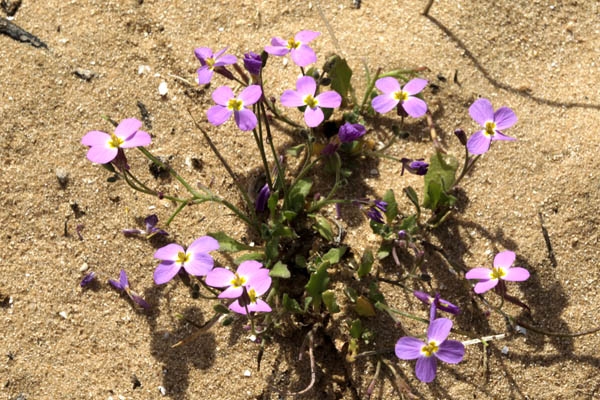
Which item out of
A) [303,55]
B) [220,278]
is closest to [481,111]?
[303,55]

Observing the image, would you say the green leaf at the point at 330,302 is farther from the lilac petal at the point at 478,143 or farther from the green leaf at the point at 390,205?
the lilac petal at the point at 478,143

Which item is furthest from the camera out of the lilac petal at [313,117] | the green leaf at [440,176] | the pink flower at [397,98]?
the green leaf at [440,176]

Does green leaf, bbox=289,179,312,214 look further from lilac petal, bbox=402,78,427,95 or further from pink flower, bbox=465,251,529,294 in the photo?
pink flower, bbox=465,251,529,294

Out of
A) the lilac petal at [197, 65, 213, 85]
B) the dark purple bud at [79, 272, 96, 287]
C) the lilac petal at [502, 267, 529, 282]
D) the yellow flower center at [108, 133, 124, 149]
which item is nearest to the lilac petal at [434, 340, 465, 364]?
the lilac petal at [502, 267, 529, 282]

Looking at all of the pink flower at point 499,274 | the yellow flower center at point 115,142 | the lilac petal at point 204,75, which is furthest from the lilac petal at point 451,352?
the yellow flower center at point 115,142

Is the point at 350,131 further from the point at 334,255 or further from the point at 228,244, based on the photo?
the point at 228,244

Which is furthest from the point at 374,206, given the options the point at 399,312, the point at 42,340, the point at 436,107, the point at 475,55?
the point at 42,340

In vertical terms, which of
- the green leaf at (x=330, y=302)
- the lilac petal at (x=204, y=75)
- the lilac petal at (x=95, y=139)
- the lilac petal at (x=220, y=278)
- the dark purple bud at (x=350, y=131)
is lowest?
the green leaf at (x=330, y=302)

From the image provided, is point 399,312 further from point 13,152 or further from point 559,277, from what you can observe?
point 13,152
